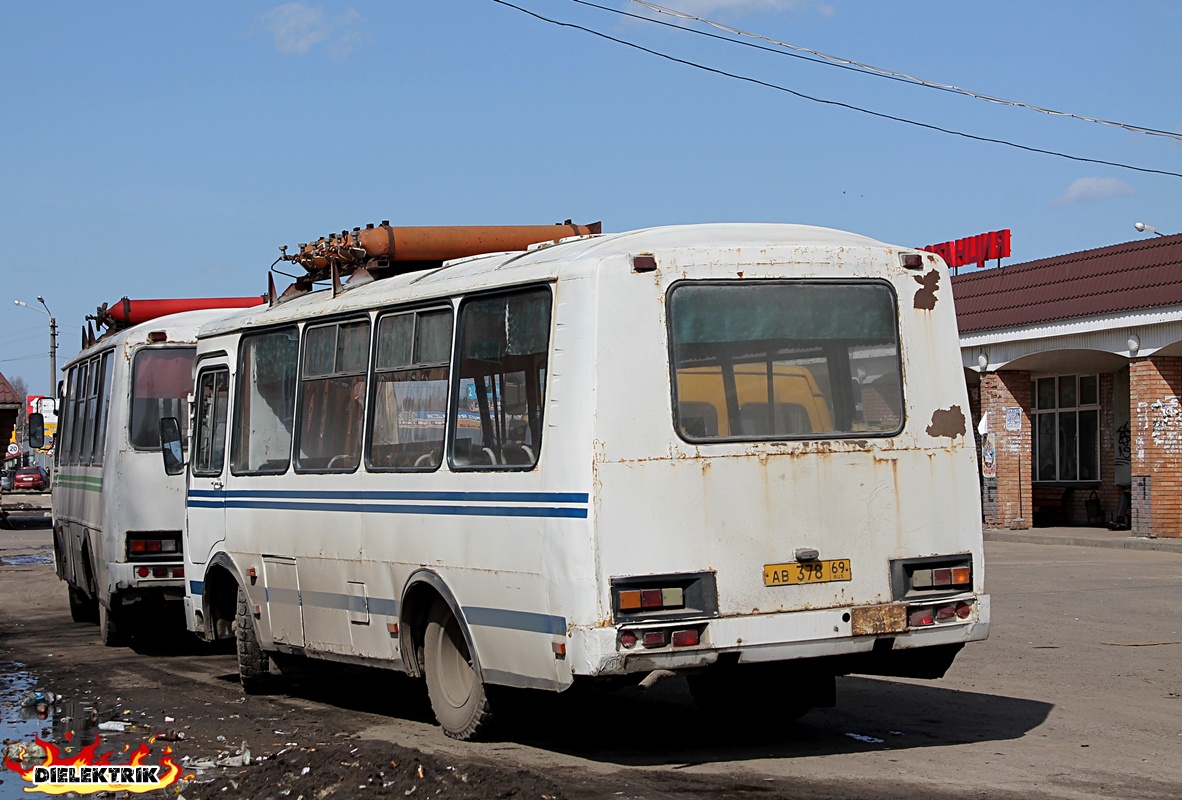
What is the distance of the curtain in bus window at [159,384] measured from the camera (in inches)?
553

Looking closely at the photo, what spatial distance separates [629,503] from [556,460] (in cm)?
47

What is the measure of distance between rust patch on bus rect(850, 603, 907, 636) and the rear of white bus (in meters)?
0.01

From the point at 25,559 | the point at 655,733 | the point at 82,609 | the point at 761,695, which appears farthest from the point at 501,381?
the point at 25,559

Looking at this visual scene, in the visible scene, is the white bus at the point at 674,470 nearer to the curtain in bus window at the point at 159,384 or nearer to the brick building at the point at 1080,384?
the curtain in bus window at the point at 159,384

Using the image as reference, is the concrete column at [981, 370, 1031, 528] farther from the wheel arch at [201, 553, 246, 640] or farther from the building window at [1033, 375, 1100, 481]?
the wheel arch at [201, 553, 246, 640]

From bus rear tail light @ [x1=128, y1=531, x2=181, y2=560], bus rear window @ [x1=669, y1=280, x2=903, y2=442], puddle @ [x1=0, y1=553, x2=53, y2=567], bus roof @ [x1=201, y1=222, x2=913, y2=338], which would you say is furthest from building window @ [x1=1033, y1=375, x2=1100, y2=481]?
bus rear window @ [x1=669, y1=280, x2=903, y2=442]

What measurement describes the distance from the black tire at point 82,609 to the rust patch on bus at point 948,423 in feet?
39.3

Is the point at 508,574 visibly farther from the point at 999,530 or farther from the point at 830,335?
the point at 999,530

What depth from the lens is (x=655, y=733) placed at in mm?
9000

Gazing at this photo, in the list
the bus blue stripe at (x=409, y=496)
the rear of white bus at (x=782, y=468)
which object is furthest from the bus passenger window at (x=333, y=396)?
the rear of white bus at (x=782, y=468)

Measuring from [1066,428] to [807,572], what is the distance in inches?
1120

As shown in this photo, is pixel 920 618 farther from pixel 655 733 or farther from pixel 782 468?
pixel 655 733

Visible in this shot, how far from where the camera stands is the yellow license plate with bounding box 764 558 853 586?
746 centimetres

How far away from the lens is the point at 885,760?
7.88 meters
